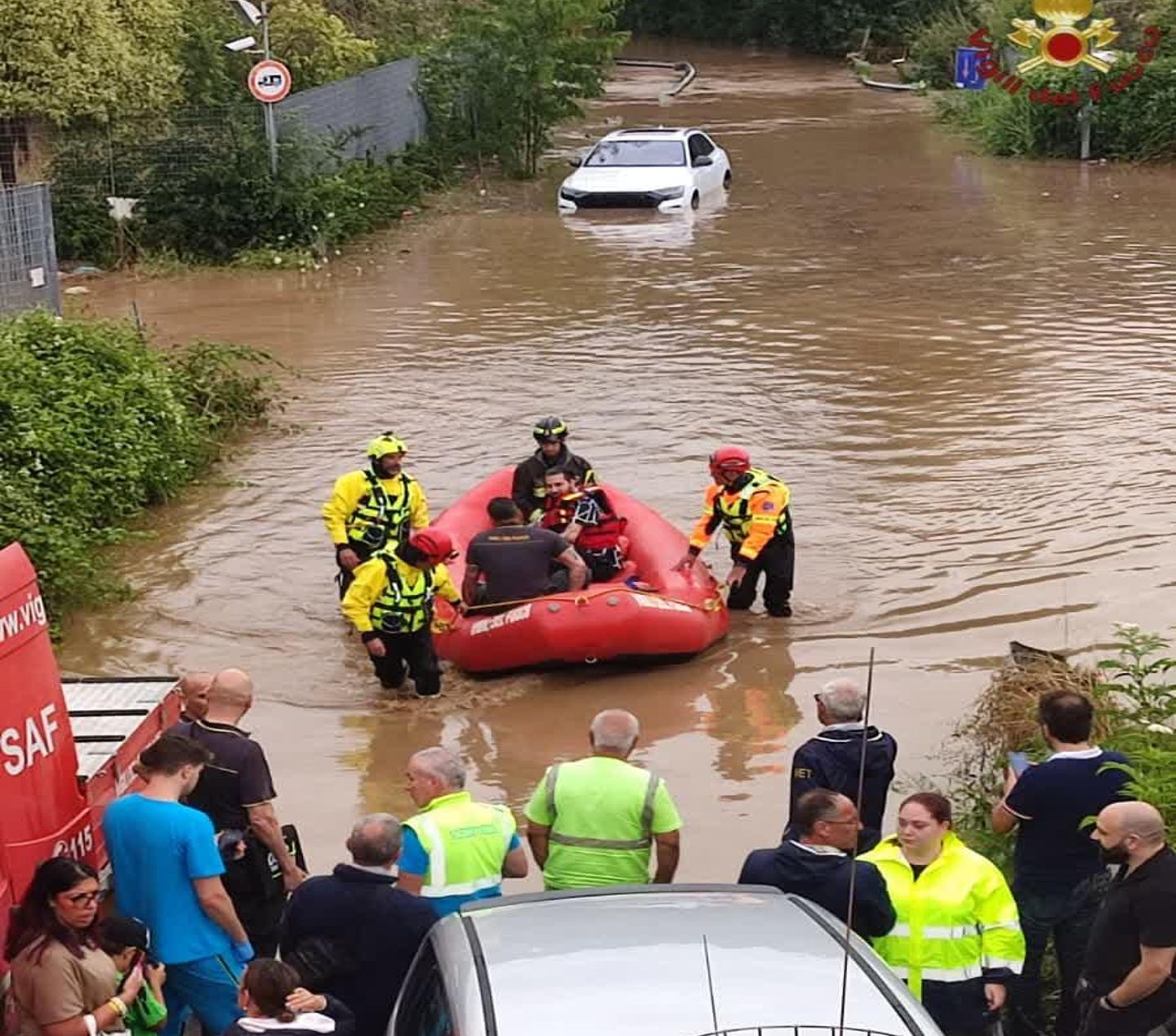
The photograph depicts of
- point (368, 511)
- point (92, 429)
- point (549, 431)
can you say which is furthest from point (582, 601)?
point (92, 429)

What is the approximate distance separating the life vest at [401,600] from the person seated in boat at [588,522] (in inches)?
72.2

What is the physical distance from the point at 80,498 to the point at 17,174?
1237 centimetres

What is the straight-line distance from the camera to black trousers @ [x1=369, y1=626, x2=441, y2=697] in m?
10.7

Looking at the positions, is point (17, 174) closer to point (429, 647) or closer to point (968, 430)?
point (968, 430)

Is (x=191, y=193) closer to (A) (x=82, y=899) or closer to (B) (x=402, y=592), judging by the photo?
(B) (x=402, y=592)

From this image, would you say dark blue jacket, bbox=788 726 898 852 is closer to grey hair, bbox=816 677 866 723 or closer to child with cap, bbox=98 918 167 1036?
grey hair, bbox=816 677 866 723

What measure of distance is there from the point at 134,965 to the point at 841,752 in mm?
2628

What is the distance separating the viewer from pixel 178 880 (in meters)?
6.28

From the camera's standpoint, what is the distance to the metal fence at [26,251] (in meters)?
17.2

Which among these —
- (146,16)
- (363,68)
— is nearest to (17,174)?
(146,16)

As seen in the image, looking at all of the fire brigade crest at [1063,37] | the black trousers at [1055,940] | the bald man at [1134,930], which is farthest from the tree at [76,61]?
the bald man at [1134,930]

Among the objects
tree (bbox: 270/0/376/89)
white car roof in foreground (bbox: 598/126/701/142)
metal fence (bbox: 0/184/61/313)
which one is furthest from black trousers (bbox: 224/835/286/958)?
white car roof in foreground (bbox: 598/126/701/142)

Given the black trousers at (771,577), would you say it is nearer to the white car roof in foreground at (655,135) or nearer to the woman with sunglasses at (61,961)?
the woman with sunglasses at (61,961)

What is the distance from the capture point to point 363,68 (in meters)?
31.5
